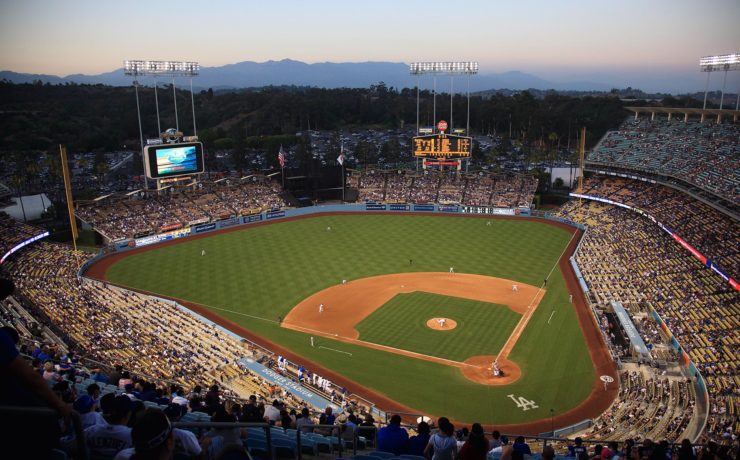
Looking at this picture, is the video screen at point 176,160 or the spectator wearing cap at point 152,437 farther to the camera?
the video screen at point 176,160

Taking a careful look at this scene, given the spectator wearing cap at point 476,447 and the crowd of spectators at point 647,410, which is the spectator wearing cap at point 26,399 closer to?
the spectator wearing cap at point 476,447

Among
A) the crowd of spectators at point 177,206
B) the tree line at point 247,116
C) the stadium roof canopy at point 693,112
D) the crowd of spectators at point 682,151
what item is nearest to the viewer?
the crowd of spectators at point 682,151

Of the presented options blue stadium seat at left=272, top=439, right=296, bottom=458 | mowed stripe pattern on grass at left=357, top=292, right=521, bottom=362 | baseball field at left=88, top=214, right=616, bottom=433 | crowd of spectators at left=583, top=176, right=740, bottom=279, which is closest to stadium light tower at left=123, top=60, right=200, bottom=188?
baseball field at left=88, top=214, right=616, bottom=433

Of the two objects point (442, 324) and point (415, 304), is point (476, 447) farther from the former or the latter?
point (415, 304)

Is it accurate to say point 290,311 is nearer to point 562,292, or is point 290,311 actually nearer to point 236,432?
point 562,292

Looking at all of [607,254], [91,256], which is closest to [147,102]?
[91,256]

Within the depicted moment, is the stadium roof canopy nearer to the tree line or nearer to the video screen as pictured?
the tree line

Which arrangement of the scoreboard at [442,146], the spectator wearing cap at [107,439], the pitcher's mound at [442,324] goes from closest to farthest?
the spectator wearing cap at [107,439], the pitcher's mound at [442,324], the scoreboard at [442,146]

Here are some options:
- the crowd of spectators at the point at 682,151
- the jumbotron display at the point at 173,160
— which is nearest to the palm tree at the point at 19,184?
the jumbotron display at the point at 173,160
